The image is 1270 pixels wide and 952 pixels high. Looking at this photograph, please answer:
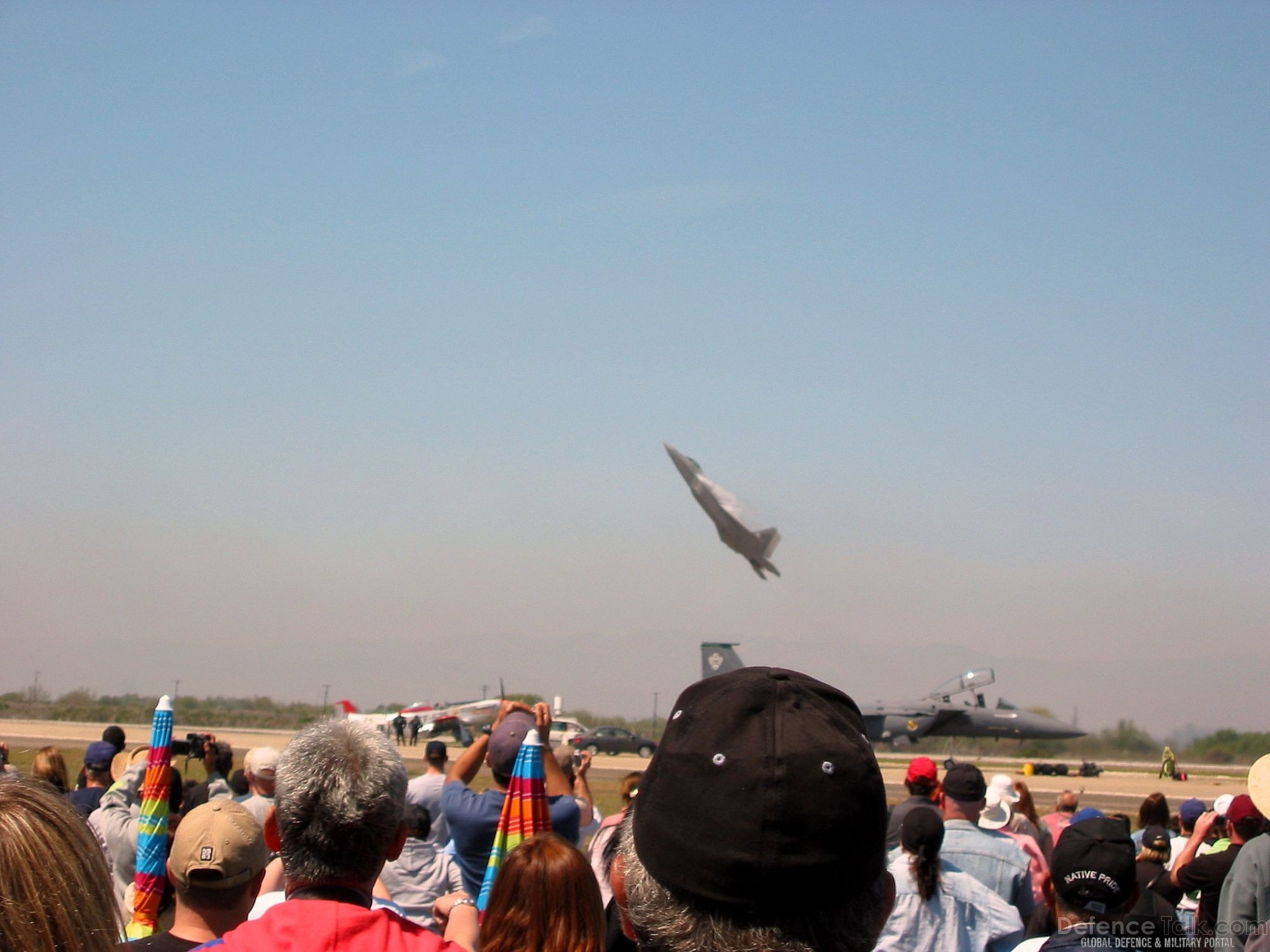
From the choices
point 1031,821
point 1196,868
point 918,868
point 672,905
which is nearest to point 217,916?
point 672,905

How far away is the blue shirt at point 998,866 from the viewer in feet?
20.1

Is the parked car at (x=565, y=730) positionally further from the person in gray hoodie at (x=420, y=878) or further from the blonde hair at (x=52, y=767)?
the person in gray hoodie at (x=420, y=878)

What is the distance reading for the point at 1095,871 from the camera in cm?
433

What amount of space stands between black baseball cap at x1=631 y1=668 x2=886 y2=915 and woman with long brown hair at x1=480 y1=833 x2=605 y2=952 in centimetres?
203

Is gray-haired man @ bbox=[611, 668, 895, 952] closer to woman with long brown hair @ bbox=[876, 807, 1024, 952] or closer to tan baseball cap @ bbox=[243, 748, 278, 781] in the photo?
woman with long brown hair @ bbox=[876, 807, 1024, 952]

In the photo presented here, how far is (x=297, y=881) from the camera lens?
2975 mm

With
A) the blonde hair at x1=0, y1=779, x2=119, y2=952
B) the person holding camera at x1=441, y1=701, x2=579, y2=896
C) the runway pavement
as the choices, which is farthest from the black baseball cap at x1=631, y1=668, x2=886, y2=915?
the runway pavement

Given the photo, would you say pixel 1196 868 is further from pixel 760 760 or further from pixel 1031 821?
pixel 760 760

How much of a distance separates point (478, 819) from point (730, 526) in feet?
83.8

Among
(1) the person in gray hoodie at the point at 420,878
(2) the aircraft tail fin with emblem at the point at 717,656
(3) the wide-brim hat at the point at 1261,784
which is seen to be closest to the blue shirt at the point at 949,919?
(3) the wide-brim hat at the point at 1261,784

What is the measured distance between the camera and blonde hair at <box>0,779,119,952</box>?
172 cm

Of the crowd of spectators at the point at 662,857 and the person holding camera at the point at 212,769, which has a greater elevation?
the crowd of spectators at the point at 662,857

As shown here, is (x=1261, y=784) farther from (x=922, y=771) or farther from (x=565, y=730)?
(x=565, y=730)

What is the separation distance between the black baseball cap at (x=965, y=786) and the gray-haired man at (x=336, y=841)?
4236 millimetres
